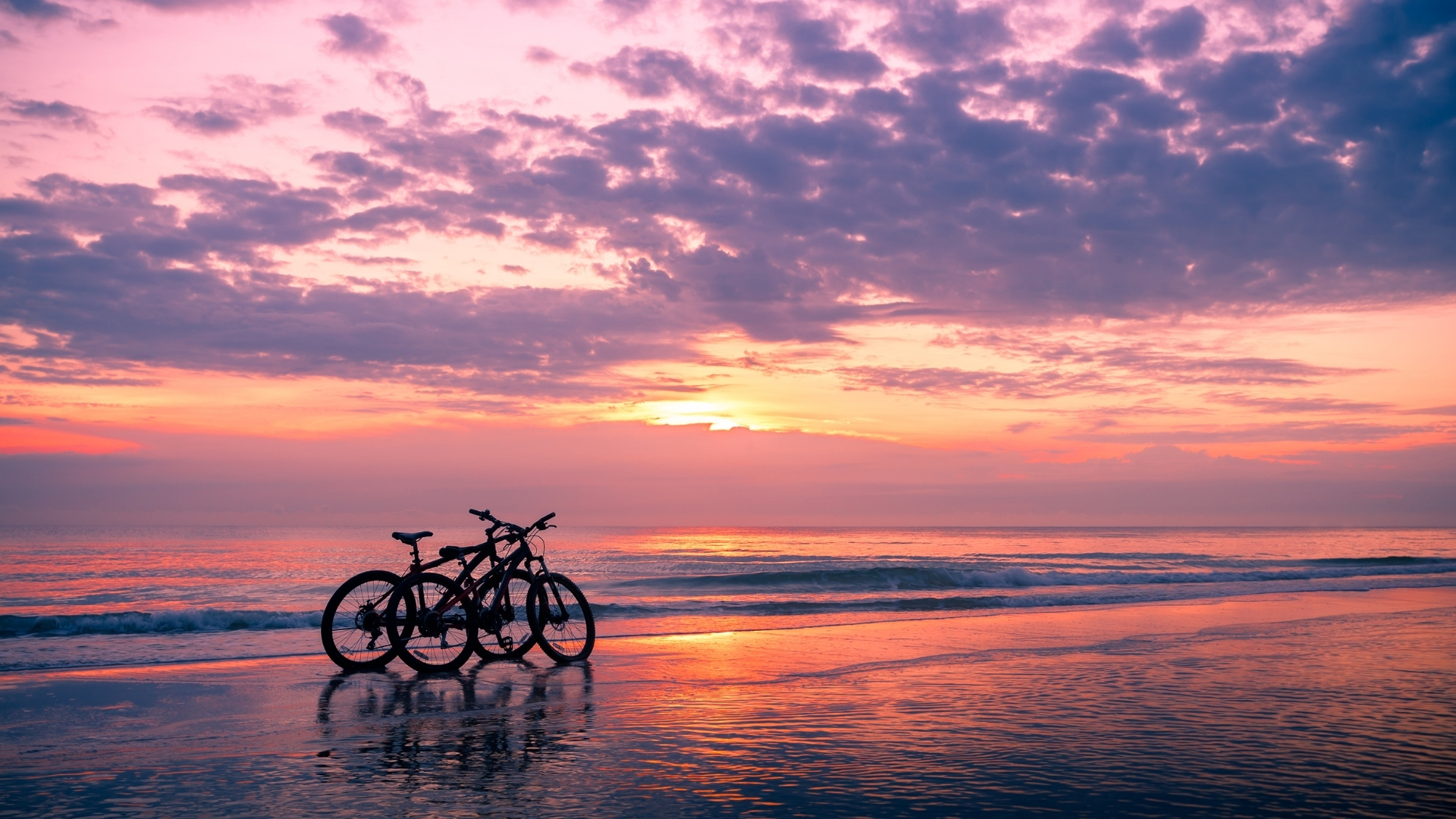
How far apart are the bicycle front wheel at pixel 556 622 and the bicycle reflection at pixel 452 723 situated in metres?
0.65

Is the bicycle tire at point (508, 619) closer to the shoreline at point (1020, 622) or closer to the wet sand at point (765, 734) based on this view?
the shoreline at point (1020, 622)

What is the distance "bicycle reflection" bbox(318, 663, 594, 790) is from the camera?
16.5 feet

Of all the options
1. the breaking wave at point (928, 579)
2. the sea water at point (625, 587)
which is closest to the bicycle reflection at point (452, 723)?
the sea water at point (625, 587)

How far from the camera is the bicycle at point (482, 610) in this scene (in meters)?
9.09

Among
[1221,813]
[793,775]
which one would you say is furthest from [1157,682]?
[793,775]

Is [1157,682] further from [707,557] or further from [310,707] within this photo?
[707,557]

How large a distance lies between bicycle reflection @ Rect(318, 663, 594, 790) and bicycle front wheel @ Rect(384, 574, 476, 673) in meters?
0.26

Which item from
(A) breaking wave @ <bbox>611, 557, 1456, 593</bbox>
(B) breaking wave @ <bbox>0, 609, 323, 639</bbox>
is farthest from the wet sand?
(A) breaking wave @ <bbox>611, 557, 1456, 593</bbox>

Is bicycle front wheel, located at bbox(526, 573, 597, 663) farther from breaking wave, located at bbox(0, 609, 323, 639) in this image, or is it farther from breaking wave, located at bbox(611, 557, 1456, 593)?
breaking wave, located at bbox(611, 557, 1456, 593)

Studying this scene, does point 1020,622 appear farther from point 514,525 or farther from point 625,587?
point 625,587

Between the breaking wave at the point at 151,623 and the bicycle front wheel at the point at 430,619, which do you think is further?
the breaking wave at the point at 151,623

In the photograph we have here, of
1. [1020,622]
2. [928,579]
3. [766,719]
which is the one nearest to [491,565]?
[766,719]

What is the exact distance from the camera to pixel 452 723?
20.8 ft

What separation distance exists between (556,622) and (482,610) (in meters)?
0.83
